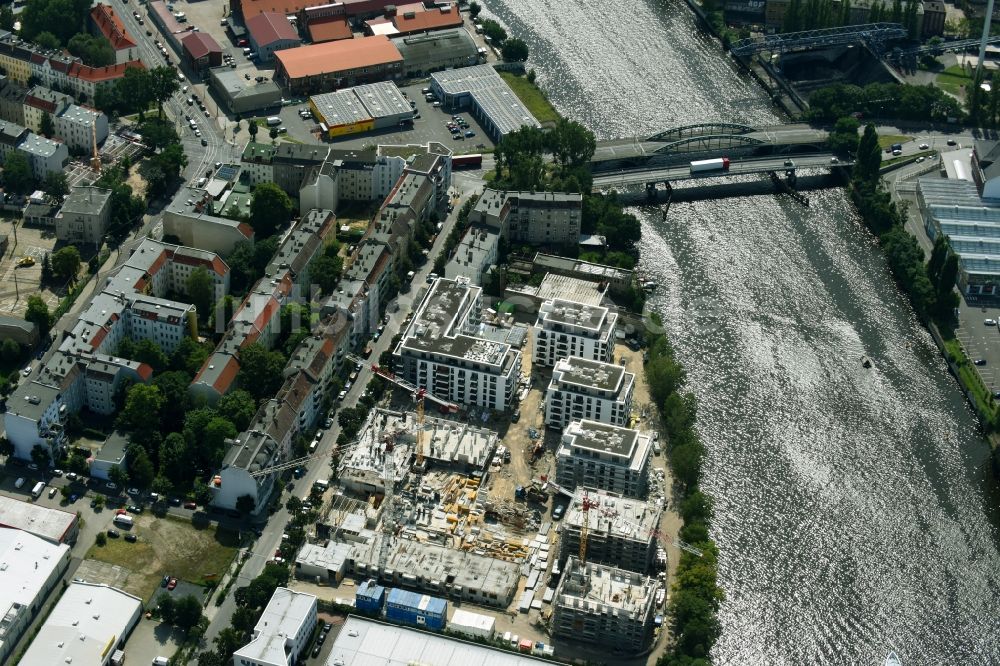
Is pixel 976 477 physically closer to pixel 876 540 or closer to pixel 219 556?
pixel 876 540

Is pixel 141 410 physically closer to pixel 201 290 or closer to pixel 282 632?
pixel 201 290

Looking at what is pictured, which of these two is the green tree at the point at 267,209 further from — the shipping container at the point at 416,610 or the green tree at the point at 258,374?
the shipping container at the point at 416,610

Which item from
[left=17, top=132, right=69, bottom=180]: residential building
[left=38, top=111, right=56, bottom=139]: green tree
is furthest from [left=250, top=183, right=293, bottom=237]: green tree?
[left=38, top=111, right=56, bottom=139]: green tree

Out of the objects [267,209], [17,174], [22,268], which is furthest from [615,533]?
[17,174]

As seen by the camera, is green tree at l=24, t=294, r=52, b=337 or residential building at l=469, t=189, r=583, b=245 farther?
residential building at l=469, t=189, r=583, b=245

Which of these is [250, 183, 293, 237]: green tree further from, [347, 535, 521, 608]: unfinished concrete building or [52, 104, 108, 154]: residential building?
[347, 535, 521, 608]: unfinished concrete building
